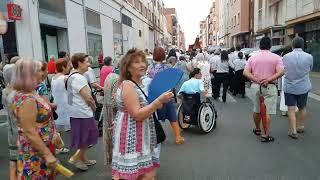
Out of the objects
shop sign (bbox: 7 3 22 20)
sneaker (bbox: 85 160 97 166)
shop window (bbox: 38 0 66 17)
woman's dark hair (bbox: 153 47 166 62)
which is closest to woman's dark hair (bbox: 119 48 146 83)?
sneaker (bbox: 85 160 97 166)

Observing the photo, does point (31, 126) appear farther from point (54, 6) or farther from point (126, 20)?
point (126, 20)

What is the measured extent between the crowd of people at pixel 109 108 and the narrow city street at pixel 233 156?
0.79 ft

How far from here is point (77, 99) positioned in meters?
4.50

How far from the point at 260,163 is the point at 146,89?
8.96 feet

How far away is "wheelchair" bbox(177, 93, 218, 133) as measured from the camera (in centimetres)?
661

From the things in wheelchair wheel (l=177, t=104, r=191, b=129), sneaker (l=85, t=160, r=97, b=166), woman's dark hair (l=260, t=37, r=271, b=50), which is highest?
woman's dark hair (l=260, t=37, r=271, b=50)

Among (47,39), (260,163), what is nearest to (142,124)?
(260,163)

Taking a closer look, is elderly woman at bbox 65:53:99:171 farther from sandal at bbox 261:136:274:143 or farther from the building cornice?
the building cornice

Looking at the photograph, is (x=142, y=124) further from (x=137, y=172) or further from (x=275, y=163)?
(x=275, y=163)

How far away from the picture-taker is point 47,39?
13.3m

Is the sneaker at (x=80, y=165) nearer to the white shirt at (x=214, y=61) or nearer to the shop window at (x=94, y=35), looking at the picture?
the white shirt at (x=214, y=61)

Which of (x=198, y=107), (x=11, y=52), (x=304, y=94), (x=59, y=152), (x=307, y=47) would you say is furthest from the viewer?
(x=307, y=47)

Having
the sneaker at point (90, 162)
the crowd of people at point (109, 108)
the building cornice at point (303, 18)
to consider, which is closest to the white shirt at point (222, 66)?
the crowd of people at point (109, 108)

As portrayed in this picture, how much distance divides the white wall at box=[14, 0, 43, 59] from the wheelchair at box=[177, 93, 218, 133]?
6.05 metres
